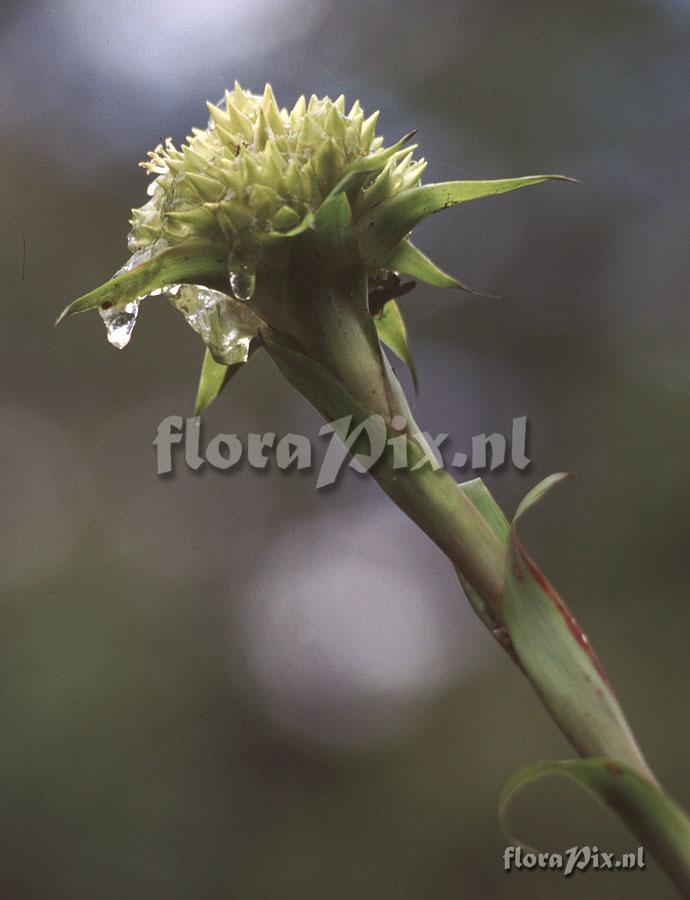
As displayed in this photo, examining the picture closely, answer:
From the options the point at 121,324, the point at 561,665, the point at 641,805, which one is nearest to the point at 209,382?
the point at 121,324

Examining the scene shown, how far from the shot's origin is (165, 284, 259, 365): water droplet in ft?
3.15

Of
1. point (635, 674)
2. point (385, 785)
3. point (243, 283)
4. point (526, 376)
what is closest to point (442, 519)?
point (243, 283)

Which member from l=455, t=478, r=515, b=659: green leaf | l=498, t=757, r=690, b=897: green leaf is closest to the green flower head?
l=455, t=478, r=515, b=659: green leaf

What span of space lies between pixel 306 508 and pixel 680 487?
2295 millimetres

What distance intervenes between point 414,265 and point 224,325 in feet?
0.70

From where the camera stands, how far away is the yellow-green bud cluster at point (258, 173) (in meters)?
0.90

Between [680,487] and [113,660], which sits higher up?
[680,487]

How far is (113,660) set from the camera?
489cm

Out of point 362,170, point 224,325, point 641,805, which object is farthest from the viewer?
point 224,325

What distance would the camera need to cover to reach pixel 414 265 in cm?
95

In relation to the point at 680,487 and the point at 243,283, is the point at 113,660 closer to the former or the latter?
the point at 680,487

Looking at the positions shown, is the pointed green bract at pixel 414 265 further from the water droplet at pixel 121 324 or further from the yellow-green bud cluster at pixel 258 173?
the water droplet at pixel 121 324

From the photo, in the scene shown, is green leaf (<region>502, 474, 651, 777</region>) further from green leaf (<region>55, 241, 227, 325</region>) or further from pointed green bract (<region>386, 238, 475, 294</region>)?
green leaf (<region>55, 241, 227, 325</region>)

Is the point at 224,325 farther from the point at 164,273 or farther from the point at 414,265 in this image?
the point at 414,265
